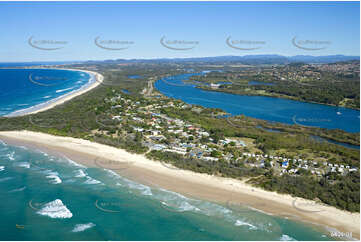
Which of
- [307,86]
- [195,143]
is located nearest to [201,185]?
[195,143]

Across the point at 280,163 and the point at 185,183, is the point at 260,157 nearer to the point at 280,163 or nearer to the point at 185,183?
the point at 280,163

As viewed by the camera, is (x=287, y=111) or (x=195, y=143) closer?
(x=195, y=143)

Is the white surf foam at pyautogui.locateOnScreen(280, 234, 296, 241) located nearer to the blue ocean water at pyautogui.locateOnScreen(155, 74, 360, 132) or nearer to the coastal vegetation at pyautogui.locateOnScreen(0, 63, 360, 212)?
the coastal vegetation at pyautogui.locateOnScreen(0, 63, 360, 212)

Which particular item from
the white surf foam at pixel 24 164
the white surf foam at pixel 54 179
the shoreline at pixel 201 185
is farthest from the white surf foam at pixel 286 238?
the white surf foam at pixel 24 164

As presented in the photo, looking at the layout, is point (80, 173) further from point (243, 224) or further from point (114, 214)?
point (243, 224)

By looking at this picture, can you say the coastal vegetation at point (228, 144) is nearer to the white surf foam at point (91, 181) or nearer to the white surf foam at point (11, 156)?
the white surf foam at point (91, 181)

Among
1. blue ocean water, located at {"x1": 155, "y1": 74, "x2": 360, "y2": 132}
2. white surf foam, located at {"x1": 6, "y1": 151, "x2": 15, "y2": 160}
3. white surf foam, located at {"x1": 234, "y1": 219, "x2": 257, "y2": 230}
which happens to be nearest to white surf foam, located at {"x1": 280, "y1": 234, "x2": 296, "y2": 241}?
white surf foam, located at {"x1": 234, "y1": 219, "x2": 257, "y2": 230}
